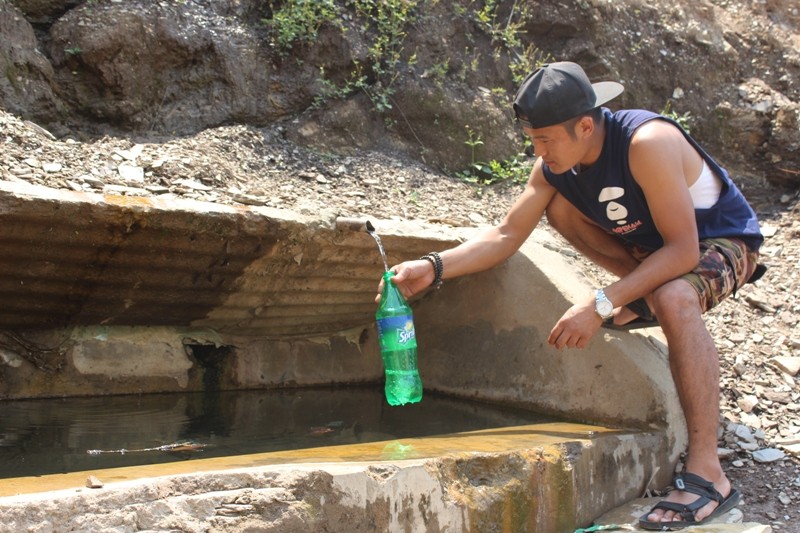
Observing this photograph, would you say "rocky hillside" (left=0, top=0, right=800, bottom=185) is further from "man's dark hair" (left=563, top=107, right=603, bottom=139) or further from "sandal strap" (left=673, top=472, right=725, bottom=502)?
"sandal strap" (left=673, top=472, right=725, bottom=502)

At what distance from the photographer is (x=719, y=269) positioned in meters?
3.48

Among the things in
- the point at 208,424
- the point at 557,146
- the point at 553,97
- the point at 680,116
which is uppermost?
the point at 680,116

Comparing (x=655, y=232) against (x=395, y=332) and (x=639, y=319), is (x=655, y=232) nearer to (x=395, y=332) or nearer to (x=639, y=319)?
(x=639, y=319)

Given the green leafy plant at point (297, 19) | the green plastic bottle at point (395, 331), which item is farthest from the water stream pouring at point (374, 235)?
the green leafy plant at point (297, 19)

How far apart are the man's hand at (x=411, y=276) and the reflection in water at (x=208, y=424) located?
0.60 metres

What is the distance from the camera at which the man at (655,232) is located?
3277 mm

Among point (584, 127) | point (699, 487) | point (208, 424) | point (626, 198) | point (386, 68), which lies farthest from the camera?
point (386, 68)

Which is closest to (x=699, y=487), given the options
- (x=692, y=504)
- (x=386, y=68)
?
(x=692, y=504)

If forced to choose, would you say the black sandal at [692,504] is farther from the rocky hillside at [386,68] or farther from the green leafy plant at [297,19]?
the green leafy plant at [297,19]

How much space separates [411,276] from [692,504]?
1.31 m

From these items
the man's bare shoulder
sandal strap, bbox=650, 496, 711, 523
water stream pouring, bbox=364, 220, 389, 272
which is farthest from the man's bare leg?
water stream pouring, bbox=364, 220, 389, 272

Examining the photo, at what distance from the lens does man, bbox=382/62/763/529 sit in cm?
328

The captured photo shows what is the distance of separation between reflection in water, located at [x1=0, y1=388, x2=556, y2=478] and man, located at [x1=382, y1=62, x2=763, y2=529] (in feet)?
2.35

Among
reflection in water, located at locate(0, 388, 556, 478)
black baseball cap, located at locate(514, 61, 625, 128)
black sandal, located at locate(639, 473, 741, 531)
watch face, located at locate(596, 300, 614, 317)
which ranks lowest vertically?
black sandal, located at locate(639, 473, 741, 531)
